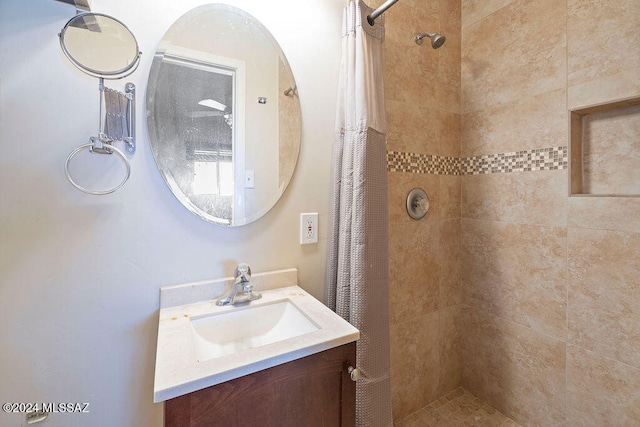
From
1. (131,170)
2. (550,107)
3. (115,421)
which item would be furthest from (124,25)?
(550,107)

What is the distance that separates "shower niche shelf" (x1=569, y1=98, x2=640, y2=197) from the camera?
108cm

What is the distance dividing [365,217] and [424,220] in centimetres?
63

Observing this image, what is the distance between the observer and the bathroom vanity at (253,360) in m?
0.59

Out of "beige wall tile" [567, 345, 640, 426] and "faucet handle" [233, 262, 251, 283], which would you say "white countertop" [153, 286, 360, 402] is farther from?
"beige wall tile" [567, 345, 640, 426]

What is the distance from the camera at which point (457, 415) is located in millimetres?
1475

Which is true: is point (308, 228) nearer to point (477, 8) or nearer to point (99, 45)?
point (99, 45)

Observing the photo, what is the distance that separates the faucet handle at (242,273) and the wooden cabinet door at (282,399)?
1.25 feet

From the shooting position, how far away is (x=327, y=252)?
4.04 ft

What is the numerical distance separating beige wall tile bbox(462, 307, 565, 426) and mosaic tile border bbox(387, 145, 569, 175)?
0.87 m

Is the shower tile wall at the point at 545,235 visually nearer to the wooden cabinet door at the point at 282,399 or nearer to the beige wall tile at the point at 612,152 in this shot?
the beige wall tile at the point at 612,152

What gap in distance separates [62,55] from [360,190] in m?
1.07

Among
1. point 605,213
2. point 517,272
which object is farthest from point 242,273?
point 605,213

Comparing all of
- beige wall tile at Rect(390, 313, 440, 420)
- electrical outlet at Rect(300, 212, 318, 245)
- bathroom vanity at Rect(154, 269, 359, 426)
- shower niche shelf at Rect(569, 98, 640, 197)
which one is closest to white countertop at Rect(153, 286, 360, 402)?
bathroom vanity at Rect(154, 269, 359, 426)

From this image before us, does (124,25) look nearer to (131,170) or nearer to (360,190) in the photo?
(131,170)
